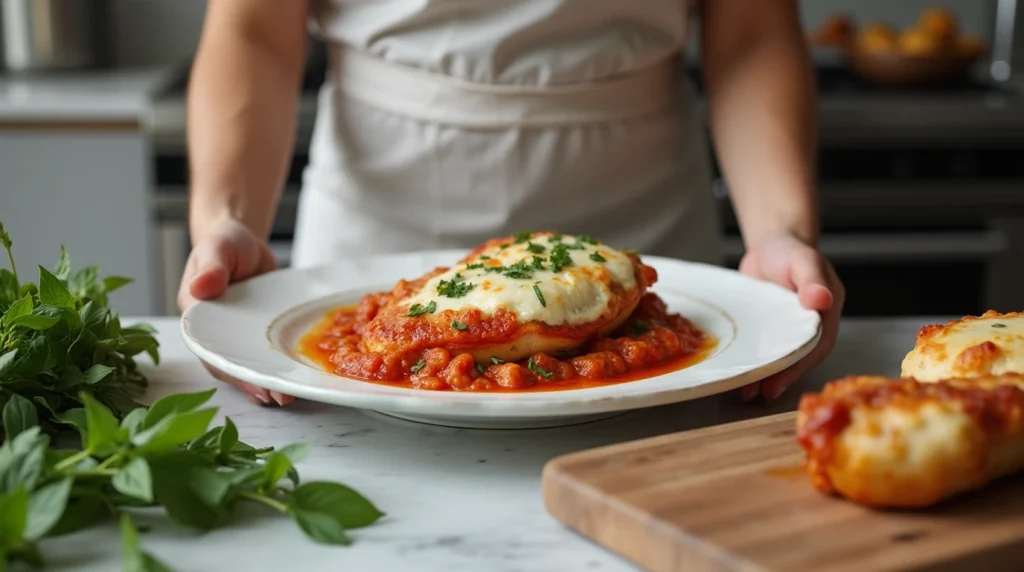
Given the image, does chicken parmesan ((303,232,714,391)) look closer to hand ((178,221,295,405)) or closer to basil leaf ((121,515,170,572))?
hand ((178,221,295,405))

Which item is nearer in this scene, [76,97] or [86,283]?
[86,283]

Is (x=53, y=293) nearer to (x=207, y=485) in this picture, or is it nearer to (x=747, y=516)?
(x=207, y=485)

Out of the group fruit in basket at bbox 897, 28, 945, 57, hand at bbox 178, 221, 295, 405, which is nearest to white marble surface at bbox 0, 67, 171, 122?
hand at bbox 178, 221, 295, 405

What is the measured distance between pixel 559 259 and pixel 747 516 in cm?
50

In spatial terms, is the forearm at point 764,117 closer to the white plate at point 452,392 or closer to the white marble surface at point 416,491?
the white plate at point 452,392

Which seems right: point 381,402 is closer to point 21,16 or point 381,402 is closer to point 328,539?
point 328,539

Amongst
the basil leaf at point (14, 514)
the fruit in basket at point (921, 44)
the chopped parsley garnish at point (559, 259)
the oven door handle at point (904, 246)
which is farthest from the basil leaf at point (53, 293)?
the fruit in basket at point (921, 44)

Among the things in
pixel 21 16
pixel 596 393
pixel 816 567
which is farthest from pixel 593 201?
pixel 21 16

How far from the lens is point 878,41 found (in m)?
3.27

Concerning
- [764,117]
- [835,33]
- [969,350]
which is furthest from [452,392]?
[835,33]

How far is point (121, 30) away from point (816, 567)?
3.70 meters

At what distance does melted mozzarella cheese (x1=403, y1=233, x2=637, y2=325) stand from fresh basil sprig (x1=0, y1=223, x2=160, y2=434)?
31 centimetres

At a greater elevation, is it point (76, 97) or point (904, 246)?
point (76, 97)

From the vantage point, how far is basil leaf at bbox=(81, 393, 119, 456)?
81 centimetres
